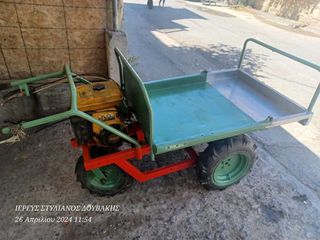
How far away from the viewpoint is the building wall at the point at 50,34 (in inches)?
117

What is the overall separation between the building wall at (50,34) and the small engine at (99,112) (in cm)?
116

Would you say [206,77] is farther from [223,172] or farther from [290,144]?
[290,144]

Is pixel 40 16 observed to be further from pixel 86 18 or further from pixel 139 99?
pixel 139 99

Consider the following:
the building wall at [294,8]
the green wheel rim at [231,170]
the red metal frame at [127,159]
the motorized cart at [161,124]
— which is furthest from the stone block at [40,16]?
the building wall at [294,8]

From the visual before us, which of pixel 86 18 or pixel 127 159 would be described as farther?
pixel 86 18

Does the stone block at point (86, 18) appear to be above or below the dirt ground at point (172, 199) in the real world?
above

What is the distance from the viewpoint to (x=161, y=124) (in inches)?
106

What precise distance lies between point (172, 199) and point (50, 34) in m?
2.46

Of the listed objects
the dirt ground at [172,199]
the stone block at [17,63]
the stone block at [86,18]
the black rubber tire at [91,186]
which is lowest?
the dirt ground at [172,199]

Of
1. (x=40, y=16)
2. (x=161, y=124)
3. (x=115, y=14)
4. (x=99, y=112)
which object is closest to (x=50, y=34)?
(x=40, y=16)

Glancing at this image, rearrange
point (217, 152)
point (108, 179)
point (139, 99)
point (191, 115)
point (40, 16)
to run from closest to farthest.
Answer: point (139, 99) < point (217, 152) < point (108, 179) < point (191, 115) < point (40, 16)

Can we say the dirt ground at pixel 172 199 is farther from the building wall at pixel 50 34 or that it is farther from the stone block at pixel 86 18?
the stone block at pixel 86 18

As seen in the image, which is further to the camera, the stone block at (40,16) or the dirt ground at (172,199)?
the stone block at (40,16)

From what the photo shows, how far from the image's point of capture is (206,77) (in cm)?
345
